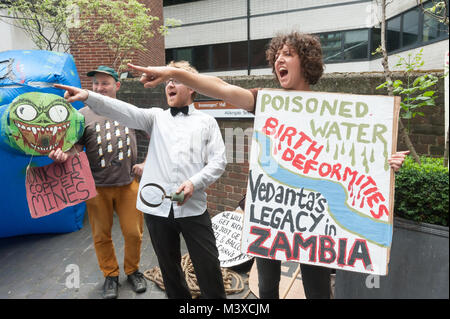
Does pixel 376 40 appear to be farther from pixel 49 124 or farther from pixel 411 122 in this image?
pixel 49 124

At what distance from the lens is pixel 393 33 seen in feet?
32.0

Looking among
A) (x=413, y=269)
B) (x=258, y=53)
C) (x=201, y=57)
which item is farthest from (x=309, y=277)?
(x=201, y=57)

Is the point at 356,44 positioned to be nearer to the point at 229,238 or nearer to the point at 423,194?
the point at 229,238

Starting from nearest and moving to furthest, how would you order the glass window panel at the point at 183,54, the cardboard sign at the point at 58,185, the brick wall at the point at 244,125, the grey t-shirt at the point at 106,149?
the cardboard sign at the point at 58,185
the grey t-shirt at the point at 106,149
the brick wall at the point at 244,125
the glass window panel at the point at 183,54

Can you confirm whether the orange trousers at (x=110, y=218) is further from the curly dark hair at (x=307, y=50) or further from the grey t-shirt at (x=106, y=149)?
the curly dark hair at (x=307, y=50)

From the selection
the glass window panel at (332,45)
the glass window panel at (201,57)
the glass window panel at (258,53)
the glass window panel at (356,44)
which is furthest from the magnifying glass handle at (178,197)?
the glass window panel at (201,57)

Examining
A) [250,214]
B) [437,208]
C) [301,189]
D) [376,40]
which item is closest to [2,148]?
[250,214]

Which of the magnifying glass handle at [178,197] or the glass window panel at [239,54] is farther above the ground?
the glass window panel at [239,54]

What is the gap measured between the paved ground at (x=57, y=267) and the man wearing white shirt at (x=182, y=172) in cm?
91

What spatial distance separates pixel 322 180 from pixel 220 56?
1164 cm

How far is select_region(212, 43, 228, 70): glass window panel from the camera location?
12219mm

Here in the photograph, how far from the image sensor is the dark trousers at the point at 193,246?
2.02 m

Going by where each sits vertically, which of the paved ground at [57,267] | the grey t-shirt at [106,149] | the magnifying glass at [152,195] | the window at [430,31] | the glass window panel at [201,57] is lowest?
the paved ground at [57,267]

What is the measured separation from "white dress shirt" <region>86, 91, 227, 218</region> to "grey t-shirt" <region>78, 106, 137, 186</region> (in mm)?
700
